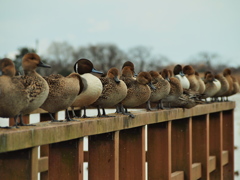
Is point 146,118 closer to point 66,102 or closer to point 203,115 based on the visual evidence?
point 66,102

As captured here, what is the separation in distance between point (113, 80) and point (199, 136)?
3707mm

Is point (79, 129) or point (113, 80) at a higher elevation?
point (113, 80)

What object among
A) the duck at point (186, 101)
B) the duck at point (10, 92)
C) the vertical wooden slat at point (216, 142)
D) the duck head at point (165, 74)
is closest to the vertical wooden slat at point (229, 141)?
the vertical wooden slat at point (216, 142)

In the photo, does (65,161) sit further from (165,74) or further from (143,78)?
(165,74)

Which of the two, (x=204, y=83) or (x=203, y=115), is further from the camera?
(x=204, y=83)

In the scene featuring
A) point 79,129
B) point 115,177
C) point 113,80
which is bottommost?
point 115,177

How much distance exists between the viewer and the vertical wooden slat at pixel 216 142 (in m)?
9.44

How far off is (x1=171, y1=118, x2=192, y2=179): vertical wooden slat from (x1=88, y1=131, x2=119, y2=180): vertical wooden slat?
108 inches

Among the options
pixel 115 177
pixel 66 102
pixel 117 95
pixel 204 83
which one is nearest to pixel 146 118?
pixel 117 95

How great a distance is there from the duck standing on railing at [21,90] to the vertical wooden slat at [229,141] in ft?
23.9

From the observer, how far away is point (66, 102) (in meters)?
4.40

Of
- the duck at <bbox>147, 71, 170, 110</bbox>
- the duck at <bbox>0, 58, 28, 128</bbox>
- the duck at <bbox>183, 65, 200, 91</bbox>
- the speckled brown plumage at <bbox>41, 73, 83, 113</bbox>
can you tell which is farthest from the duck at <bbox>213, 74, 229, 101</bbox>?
the duck at <bbox>0, 58, 28, 128</bbox>

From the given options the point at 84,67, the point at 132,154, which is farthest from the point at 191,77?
the point at 84,67

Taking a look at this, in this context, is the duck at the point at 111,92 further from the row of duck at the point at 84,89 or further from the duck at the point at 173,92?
the duck at the point at 173,92
